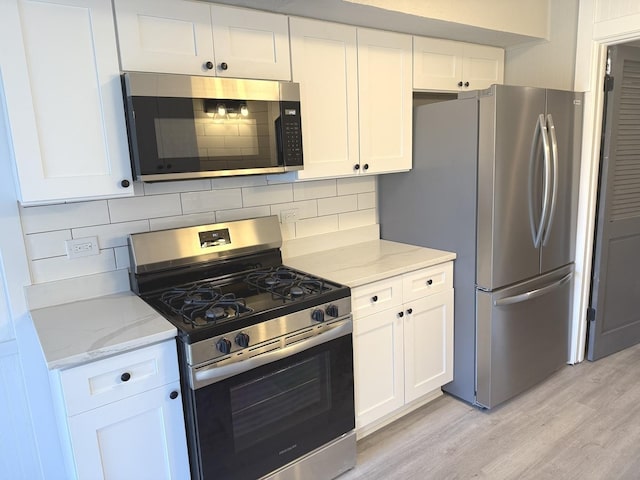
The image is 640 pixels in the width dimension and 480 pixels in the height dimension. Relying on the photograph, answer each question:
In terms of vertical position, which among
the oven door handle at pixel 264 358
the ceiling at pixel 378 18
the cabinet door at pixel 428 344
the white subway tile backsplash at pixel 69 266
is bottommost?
the cabinet door at pixel 428 344

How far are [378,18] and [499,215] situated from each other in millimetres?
1185

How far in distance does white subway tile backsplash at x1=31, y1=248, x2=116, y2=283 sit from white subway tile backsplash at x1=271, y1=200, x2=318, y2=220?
2.90 feet

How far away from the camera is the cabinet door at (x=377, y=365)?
2254 millimetres

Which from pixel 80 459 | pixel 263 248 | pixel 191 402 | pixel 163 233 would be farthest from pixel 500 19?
pixel 80 459

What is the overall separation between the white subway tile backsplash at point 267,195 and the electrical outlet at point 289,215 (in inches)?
2.5

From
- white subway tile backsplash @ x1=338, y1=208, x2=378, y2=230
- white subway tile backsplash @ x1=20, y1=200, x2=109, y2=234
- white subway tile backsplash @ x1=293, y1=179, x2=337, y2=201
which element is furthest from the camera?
white subway tile backsplash @ x1=338, y1=208, x2=378, y2=230

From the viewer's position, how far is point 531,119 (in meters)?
2.45

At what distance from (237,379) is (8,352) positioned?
3.34ft

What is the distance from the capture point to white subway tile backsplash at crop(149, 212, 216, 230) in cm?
216

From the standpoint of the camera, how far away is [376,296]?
7.45 feet

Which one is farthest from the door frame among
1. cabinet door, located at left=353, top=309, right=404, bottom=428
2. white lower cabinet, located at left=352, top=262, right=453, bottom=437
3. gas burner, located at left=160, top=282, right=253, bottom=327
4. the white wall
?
gas burner, located at left=160, top=282, right=253, bottom=327

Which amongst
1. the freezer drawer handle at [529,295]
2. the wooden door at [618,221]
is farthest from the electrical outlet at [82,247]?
the wooden door at [618,221]

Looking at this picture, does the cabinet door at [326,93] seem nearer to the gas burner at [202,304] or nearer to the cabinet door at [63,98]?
the gas burner at [202,304]

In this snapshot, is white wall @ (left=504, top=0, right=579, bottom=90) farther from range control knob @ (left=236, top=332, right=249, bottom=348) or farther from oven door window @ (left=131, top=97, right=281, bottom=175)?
range control knob @ (left=236, top=332, right=249, bottom=348)
